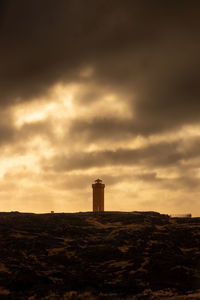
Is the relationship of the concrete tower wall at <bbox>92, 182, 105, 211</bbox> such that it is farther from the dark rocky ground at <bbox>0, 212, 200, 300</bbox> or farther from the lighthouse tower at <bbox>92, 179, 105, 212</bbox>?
the dark rocky ground at <bbox>0, 212, 200, 300</bbox>

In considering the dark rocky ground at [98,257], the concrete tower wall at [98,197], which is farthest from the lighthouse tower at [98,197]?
the dark rocky ground at [98,257]

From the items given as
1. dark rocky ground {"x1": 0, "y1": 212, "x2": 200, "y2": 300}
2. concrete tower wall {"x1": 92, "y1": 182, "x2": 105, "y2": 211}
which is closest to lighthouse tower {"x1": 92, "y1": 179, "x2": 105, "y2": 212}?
concrete tower wall {"x1": 92, "y1": 182, "x2": 105, "y2": 211}

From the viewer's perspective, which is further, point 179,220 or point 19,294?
point 179,220

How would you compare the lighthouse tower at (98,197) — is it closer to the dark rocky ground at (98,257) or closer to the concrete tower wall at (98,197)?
the concrete tower wall at (98,197)

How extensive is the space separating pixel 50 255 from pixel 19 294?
21.5 ft

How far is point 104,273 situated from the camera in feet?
85.1

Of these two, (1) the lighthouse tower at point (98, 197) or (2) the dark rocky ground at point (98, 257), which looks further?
(1) the lighthouse tower at point (98, 197)

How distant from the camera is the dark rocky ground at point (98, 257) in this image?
75.4 ft

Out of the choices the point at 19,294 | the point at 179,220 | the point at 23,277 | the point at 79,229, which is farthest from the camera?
the point at 179,220

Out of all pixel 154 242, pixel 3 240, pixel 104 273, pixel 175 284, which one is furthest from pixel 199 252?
pixel 3 240

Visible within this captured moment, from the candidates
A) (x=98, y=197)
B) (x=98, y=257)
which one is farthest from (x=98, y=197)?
(x=98, y=257)

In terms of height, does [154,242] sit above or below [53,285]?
above

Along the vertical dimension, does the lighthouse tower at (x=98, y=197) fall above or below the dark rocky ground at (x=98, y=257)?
above

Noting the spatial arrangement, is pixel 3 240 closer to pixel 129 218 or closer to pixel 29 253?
pixel 29 253
